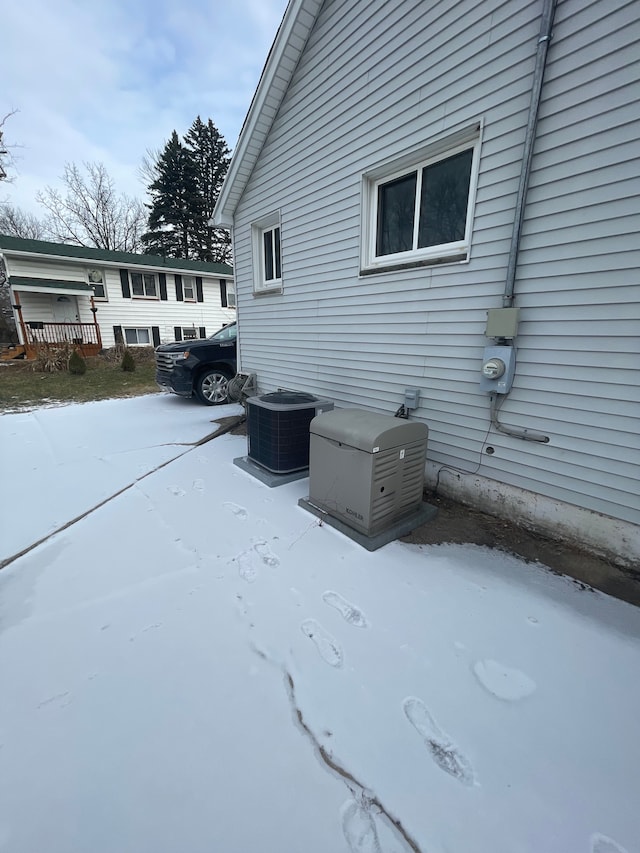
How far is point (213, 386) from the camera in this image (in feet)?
24.2

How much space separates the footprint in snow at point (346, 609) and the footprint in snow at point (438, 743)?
0.47m

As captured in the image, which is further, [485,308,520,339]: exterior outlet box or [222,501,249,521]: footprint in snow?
[222,501,249,521]: footprint in snow

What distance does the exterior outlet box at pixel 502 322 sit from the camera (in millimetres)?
2674

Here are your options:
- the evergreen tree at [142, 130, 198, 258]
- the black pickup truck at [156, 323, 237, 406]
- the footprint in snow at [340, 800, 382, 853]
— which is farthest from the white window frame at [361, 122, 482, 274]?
the evergreen tree at [142, 130, 198, 258]

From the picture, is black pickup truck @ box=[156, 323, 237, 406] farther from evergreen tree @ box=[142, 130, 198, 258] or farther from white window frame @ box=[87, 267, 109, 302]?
evergreen tree @ box=[142, 130, 198, 258]

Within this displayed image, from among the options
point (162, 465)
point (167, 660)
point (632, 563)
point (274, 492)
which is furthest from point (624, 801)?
point (162, 465)

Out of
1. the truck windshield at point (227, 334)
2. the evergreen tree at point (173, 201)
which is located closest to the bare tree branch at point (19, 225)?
the evergreen tree at point (173, 201)

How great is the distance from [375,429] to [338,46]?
436 cm

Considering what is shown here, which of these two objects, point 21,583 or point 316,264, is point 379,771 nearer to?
point 21,583

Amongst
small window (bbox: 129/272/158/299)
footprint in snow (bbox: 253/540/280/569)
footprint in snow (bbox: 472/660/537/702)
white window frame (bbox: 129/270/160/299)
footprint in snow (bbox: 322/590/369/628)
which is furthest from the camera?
small window (bbox: 129/272/158/299)

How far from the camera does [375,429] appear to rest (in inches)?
102

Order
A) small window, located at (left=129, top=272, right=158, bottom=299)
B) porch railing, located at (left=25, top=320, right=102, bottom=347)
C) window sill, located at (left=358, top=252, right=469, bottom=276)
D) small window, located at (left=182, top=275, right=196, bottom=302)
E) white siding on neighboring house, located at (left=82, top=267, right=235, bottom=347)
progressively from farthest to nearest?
small window, located at (left=182, top=275, right=196, bottom=302) → small window, located at (left=129, top=272, right=158, bottom=299) → white siding on neighboring house, located at (left=82, top=267, right=235, bottom=347) → porch railing, located at (left=25, top=320, right=102, bottom=347) → window sill, located at (left=358, top=252, right=469, bottom=276)

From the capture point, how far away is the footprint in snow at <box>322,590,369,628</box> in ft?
6.51

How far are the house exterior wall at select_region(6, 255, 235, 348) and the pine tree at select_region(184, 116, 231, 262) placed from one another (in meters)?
9.88
